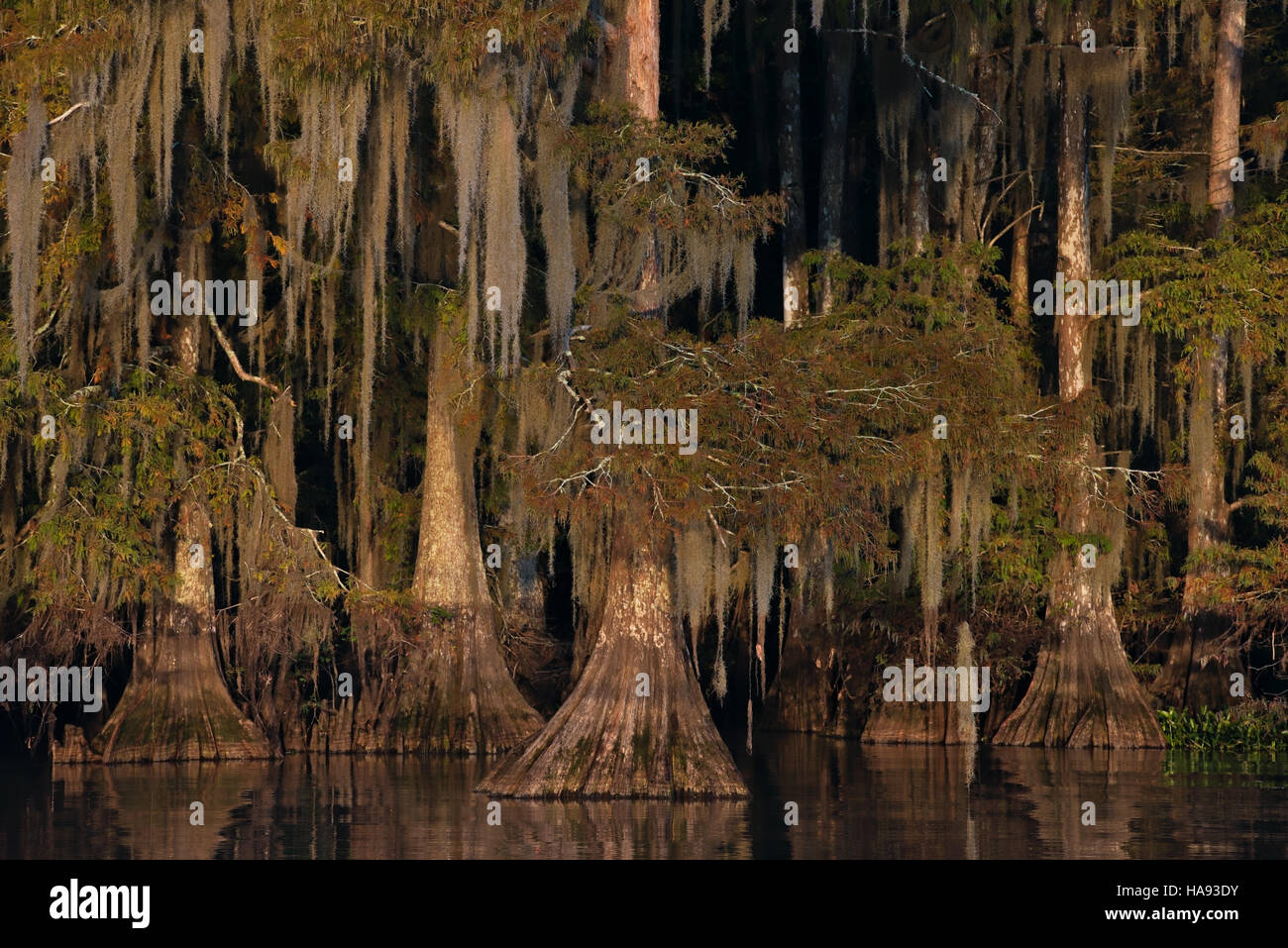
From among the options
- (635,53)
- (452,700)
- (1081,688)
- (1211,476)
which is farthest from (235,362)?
(1211,476)

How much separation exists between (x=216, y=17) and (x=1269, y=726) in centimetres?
1686

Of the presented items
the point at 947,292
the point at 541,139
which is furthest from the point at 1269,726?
the point at 541,139

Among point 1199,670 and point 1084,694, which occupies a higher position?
point 1199,670

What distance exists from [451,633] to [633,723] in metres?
6.76

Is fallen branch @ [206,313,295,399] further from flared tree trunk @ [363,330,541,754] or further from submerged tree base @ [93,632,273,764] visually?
submerged tree base @ [93,632,273,764]

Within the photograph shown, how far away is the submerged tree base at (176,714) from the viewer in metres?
26.7

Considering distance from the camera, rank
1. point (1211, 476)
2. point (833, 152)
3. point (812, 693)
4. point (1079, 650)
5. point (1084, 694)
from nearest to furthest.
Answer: point (1084, 694) → point (1079, 650) → point (1211, 476) → point (812, 693) → point (833, 152)

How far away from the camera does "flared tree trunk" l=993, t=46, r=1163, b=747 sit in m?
28.1

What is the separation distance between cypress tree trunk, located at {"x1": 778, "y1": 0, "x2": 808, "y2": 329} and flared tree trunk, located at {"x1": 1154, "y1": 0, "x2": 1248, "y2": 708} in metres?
6.41

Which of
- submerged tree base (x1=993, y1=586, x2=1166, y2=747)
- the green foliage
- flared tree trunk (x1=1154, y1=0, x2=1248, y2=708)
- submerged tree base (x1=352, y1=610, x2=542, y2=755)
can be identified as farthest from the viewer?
flared tree trunk (x1=1154, y1=0, x2=1248, y2=708)

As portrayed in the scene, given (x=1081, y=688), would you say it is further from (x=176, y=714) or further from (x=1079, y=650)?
(x=176, y=714)

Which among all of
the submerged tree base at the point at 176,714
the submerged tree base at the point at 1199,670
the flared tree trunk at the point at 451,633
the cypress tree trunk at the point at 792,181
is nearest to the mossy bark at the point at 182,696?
the submerged tree base at the point at 176,714

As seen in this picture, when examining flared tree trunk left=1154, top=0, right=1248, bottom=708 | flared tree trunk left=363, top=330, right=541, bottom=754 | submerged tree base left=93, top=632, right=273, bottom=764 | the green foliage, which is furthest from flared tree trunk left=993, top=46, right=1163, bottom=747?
submerged tree base left=93, top=632, right=273, bottom=764

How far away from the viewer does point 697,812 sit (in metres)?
20.5
